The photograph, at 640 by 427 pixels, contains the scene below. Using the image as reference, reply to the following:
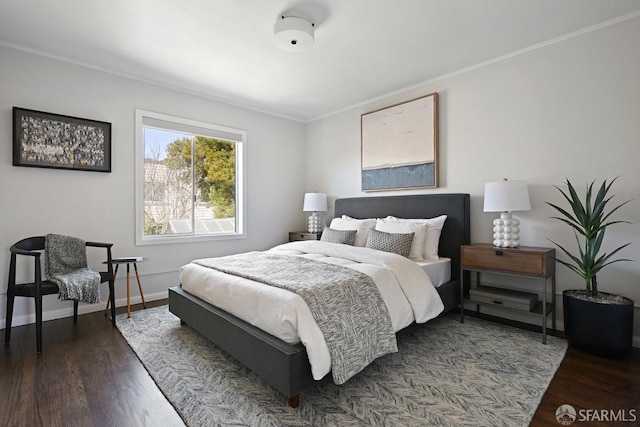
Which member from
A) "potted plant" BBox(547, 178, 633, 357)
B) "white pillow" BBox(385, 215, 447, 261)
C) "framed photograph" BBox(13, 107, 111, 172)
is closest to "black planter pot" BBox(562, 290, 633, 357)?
"potted plant" BBox(547, 178, 633, 357)

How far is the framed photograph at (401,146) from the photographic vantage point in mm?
3674

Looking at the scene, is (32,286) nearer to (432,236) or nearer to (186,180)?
(186,180)

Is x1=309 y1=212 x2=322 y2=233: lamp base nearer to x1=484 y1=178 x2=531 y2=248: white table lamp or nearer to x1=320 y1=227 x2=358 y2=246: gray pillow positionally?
x1=320 y1=227 x2=358 y2=246: gray pillow

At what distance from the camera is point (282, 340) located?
179cm

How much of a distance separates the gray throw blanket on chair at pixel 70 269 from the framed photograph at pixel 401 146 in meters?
3.36

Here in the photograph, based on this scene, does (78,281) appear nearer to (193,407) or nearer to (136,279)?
(136,279)

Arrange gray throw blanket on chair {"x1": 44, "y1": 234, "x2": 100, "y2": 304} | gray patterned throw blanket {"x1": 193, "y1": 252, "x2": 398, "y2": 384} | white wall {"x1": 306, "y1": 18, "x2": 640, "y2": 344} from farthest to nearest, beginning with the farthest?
1. gray throw blanket on chair {"x1": 44, "y1": 234, "x2": 100, "y2": 304}
2. white wall {"x1": 306, "y1": 18, "x2": 640, "y2": 344}
3. gray patterned throw blanket {"x1": 193, "y1": 252, "x2": 398, "y2": 384}

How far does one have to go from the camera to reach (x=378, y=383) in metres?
1.96

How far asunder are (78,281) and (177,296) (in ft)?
2.70

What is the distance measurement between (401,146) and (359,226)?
3.87ft

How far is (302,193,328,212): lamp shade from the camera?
185 inches

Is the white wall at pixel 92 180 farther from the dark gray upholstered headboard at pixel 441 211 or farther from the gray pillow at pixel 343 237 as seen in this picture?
the dark gray upholstered headboard at pixel 441 211

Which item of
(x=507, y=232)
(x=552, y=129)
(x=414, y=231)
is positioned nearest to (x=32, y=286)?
(x=414, y=231)

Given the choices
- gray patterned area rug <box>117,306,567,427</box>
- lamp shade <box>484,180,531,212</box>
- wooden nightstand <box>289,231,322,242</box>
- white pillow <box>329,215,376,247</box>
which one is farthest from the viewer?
wooden nightstand <box>289,231,322,242</box>
